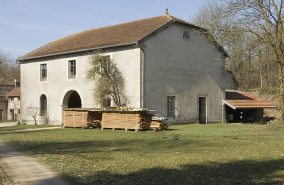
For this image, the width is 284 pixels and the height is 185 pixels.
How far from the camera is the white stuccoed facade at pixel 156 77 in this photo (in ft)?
80.2

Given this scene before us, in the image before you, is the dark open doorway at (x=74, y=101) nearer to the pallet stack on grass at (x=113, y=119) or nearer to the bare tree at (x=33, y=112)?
the bare tree at (x=33, y=112)

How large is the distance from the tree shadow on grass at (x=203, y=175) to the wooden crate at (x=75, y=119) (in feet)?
51.2

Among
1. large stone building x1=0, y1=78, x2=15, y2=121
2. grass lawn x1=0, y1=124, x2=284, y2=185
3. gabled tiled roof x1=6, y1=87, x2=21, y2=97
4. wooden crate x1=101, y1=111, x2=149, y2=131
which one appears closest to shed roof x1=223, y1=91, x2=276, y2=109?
wooden crate x1=101, y1=111, x2=149, y2=131

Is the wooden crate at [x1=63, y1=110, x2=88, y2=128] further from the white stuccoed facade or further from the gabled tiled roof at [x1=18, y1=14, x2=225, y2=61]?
the gabled tiled roof at [x1=18, y1=14, x2=225, y2=61]

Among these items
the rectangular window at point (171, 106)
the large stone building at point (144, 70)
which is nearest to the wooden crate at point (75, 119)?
the large stone building at point (144, 70)

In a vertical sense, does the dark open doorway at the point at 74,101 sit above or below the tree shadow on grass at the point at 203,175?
above

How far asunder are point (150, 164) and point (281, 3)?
16.5 metres

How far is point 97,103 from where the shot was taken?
25797 mm

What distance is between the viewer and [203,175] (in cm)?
806

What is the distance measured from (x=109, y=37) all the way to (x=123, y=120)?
8.45 meters

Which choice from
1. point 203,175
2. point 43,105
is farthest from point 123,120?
point 203,175

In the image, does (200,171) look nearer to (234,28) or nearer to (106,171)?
(106,171)

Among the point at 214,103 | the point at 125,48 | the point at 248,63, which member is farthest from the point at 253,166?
the point at 248,63

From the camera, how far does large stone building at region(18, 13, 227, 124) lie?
24547 mm
